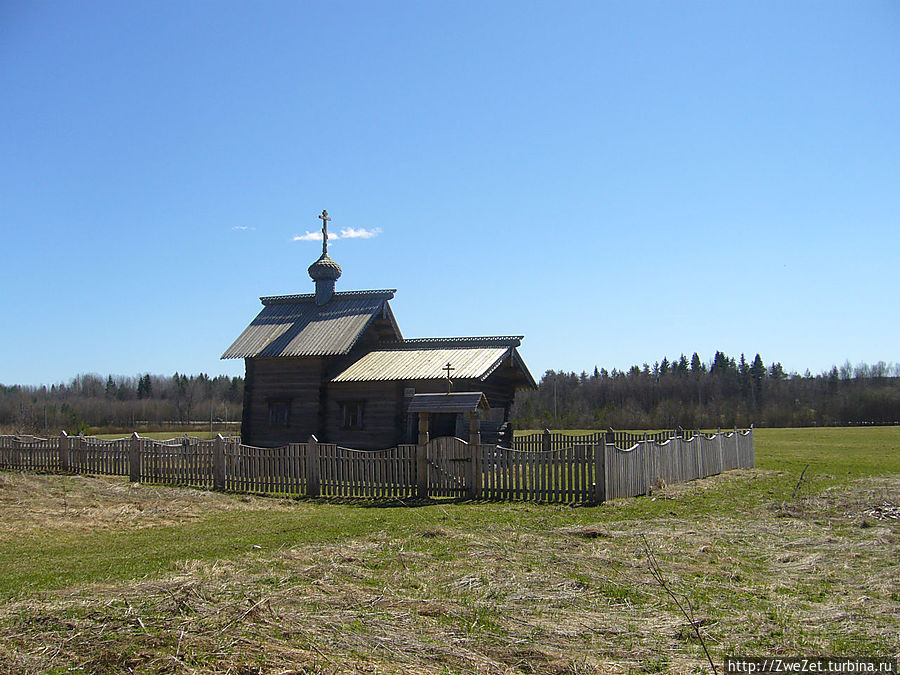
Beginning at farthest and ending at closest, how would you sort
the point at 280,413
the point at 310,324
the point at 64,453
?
the point at 310,324 → the point at 280,413 → the point at 64,453

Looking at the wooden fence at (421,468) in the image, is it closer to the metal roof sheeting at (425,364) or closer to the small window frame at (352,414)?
the metal roof sheeting at (425,364)

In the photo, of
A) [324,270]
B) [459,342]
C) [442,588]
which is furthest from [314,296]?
[442,588]

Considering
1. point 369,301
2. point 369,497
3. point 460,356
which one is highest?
point 369,301

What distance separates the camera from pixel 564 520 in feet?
47.2

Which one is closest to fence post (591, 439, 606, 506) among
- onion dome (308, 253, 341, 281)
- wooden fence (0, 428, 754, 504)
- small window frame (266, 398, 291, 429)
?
wooden fence (0, 428, 754, 504)

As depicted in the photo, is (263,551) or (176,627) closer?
(176,627)

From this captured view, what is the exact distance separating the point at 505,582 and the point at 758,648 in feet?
9.81

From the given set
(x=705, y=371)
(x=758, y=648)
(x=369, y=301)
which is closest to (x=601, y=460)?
(x=758, y=648)

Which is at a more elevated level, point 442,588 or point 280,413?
point 280,413

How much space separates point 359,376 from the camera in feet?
94.8

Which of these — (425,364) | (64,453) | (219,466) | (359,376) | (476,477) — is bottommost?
(476,477)

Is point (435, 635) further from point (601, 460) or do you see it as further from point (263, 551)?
point (601, 460)

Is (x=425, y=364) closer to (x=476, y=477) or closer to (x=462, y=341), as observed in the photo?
(x=462, y=341)

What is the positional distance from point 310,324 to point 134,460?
10695 millimetres
